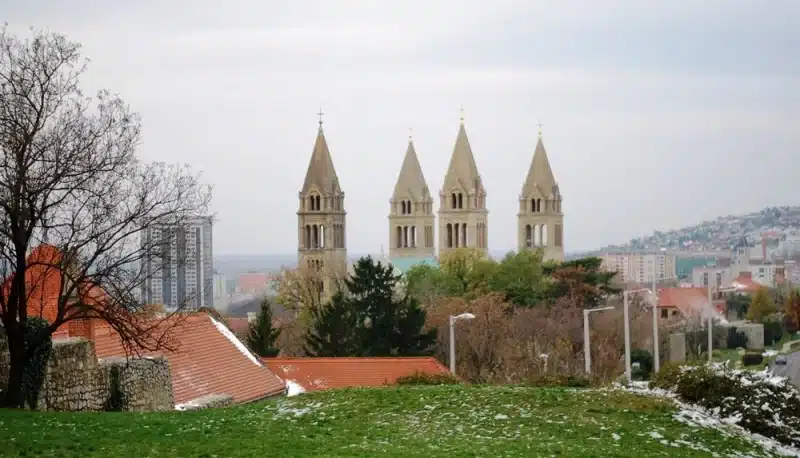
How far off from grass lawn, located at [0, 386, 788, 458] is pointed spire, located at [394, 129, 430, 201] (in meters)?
113

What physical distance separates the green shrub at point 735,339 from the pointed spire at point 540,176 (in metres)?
55.2

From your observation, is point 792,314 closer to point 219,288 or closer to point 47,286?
point 219,288

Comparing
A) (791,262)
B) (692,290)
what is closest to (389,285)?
(692,290)

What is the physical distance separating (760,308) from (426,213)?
135 feet

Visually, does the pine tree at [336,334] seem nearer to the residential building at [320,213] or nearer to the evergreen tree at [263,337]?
the evergreen tree at [263,337]

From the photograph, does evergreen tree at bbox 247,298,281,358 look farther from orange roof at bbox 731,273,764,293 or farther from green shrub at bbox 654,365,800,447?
orange roof at bbox 731,273,764,293

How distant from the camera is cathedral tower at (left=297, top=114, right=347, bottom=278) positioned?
130 meters

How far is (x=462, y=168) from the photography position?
441 feet

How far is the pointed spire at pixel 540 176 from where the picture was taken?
140m

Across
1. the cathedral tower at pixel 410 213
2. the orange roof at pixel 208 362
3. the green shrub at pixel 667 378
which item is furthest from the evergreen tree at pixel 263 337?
the cathedral tower at pixel 410 213

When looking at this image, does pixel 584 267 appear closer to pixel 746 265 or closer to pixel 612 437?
pixel 612 437

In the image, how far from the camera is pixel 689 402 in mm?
20500

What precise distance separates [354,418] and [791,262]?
157 meters

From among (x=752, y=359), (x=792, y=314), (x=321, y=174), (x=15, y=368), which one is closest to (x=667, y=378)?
(x=15, y=368)
